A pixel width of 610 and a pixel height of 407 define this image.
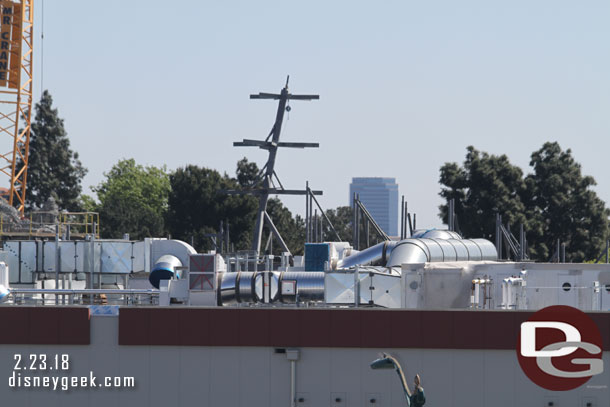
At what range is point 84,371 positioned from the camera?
2298cm

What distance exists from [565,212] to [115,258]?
59784 millimetres

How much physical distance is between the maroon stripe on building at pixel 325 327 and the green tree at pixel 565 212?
6911cm

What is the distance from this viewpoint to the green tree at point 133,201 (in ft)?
405

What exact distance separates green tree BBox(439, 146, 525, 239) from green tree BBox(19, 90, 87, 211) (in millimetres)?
56768

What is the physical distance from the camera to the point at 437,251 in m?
36.5

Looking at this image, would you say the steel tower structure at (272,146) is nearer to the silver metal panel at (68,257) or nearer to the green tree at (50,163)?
the silver metal panel at (68,257)

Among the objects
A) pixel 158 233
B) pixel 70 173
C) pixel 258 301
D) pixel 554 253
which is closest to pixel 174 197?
pixel 158 233

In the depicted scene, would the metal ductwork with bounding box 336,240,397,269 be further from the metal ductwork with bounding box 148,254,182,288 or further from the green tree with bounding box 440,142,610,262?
the green tree with bounding box 440,142,610,262

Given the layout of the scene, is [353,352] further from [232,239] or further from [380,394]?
[232,239]

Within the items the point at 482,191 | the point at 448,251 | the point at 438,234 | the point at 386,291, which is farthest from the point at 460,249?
the point at 482,191

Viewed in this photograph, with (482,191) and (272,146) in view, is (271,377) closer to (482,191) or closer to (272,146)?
(272,146)

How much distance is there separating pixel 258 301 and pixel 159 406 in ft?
28.4

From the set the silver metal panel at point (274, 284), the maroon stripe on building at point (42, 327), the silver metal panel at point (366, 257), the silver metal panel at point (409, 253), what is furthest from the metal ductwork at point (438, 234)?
the maroon stripe on building at point (42, 327)

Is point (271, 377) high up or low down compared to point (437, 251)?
down
